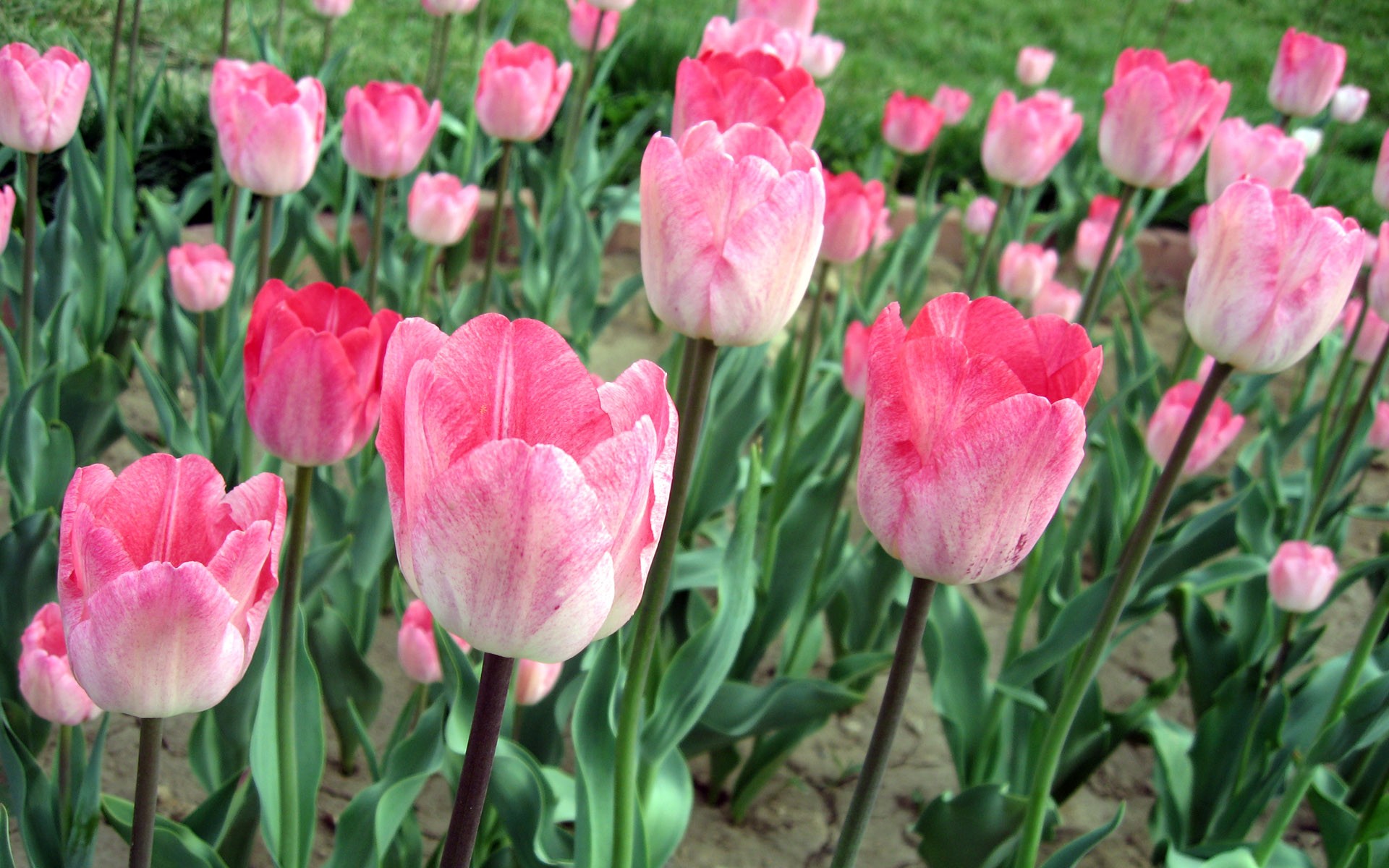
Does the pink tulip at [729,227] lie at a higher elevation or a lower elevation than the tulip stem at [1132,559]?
higher

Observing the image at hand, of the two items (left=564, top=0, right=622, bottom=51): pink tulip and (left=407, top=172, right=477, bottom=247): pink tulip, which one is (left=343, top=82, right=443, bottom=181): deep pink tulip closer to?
(left=407, top=172, right=477, bottom=247): pink tulip

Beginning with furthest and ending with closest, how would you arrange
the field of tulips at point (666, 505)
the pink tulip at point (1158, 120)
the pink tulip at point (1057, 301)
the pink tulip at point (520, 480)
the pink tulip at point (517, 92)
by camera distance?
the pink tulip at point (1057, 301)
the pink tulip at point (517, 92)
the pink tulip at point (1158, 120)
the field of tulips at point (666, 505)
the pink tulip at point (520, 480)

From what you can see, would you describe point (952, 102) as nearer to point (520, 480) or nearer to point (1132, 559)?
point (1132, 559)

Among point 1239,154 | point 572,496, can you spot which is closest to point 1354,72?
point 1239,154

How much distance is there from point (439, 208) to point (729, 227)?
3.98 feet

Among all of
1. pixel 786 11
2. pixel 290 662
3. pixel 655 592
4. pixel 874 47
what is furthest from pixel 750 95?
pixel 874 47

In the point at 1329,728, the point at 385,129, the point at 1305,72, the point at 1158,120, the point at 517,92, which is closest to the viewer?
the point at 1329,728

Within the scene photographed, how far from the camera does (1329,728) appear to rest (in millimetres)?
1177

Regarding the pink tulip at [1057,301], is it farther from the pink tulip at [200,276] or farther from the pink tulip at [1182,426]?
the pink tulip at [200,276]

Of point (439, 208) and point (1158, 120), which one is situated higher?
point (1158, 120)

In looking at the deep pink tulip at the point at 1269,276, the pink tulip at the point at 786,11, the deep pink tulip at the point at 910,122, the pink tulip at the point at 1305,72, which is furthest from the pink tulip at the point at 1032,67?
the deep pink tulip at the point at 1269,276

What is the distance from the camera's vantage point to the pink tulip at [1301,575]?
4.91 feet

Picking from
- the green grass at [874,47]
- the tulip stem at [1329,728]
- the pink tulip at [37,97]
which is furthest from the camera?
the green grass at [874,47]

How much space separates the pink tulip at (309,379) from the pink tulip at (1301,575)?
46.2 inches
